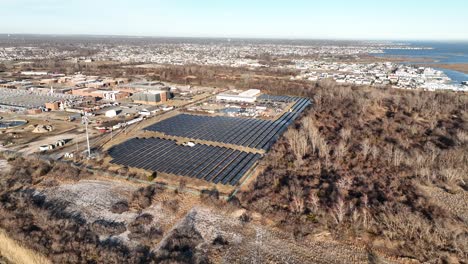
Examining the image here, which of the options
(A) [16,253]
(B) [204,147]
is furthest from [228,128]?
(A) [16,253]

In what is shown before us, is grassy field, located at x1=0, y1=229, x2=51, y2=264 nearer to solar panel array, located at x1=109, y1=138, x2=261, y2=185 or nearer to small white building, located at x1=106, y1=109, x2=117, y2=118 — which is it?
solar panel array, located at x1=109, y1=138, x2=261, y2=185

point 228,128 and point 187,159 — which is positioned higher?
point 228,128

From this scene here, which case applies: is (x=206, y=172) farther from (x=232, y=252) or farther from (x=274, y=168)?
(x=232, y=252)

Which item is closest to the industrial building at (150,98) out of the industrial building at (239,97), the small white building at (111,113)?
the small white building at (111,113)

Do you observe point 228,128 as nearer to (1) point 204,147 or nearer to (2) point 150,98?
(1) point 204,147

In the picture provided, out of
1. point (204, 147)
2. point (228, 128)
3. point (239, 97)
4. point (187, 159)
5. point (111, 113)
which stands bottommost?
point (187, 159)

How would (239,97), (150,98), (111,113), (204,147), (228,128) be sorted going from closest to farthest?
(204,147) < (228,128) < (111,113) < (150,98) < (239,97)

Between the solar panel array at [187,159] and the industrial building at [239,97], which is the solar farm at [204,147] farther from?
the industrial building at [239,97]

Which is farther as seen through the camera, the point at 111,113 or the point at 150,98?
the point at 150,98
